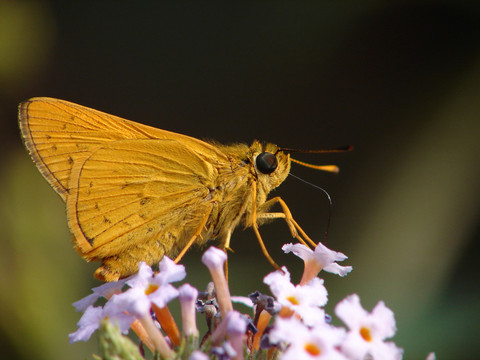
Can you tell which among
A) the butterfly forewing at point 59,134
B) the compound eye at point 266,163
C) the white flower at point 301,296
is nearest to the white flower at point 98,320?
the white flower at point 301,296

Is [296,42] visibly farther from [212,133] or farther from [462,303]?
[462,303]

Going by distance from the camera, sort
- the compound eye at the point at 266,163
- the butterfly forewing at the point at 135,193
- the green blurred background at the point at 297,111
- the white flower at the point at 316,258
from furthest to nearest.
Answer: the green blurred background at the point at 297,111, the compound eye at the point at 266,163, the butterfly forewing at the point at 135,193, the white flower at the point at 316,258

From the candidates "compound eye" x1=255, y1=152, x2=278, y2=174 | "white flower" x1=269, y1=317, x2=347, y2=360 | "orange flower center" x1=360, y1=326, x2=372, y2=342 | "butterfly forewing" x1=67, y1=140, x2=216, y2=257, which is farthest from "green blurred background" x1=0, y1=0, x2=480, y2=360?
"white flower" x1=269, y1=317, x2=347, y2=360

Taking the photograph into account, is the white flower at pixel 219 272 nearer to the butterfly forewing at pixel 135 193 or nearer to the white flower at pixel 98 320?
the white flower at pixel 98 320

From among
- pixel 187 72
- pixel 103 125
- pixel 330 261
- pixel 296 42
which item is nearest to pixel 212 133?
pixel 187 72

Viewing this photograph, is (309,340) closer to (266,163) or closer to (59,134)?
(266,163)

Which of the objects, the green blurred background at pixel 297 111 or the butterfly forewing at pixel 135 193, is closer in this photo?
the butterfly forewing at pixel 135 193

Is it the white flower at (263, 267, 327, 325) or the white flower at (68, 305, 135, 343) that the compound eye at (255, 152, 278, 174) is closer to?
the white flower at (263, 267, 327, 325)
